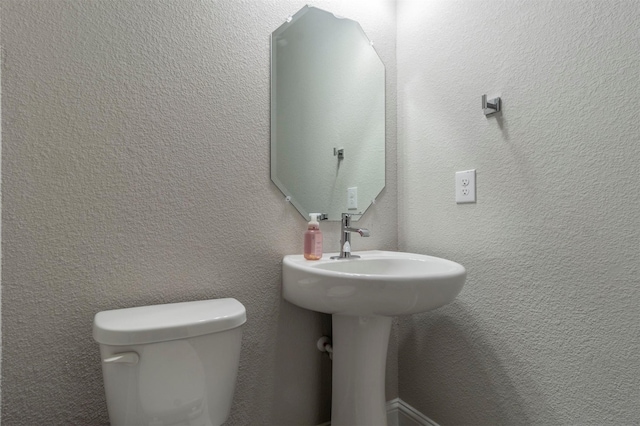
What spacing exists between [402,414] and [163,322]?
3.62 ft

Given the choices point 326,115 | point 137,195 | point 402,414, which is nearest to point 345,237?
point 326,115

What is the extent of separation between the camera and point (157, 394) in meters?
0.80

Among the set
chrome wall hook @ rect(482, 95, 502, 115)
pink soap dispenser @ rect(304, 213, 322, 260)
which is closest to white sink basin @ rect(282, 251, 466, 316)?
pink soap dispenser @ rect(304, 213, 322, 260)

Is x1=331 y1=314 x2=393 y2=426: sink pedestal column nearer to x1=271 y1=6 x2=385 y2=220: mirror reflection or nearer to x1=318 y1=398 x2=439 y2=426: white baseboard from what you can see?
x1=318 y1=398 x2=439 y2=426: white baseboard

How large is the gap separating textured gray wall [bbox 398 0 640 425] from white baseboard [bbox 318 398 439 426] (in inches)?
1.3

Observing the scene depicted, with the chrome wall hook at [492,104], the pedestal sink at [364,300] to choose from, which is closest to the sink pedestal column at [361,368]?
the pedestal sink at [364,300]

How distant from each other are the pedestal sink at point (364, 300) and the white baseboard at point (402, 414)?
0.29 metres

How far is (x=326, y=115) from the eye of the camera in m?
1.33

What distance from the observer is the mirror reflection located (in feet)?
4.05

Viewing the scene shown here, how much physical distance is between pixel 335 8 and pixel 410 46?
0.36 metres

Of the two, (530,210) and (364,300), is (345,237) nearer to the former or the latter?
(364,300)

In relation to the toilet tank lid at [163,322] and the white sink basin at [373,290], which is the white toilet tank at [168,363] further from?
the white sink basin at [373,290]

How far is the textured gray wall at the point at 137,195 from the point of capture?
86 centimetres

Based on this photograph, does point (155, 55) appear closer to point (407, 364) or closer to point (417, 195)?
point (417, 195)
